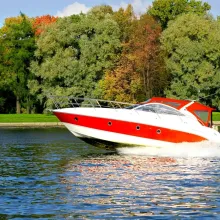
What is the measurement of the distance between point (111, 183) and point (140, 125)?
1071 cm

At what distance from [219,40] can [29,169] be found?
58.2 meters

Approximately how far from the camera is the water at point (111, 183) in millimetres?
19500

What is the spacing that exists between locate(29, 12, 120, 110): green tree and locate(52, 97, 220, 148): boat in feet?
156

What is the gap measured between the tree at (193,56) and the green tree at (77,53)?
23.9 ft

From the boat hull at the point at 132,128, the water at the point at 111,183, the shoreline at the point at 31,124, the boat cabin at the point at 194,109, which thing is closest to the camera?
the water at the point at 111,183

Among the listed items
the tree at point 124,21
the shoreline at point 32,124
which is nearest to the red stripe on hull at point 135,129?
the shoreline at point 32,124

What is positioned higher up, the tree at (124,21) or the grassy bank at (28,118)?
the tree at (124,21)

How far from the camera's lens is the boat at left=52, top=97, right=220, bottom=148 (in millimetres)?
35500

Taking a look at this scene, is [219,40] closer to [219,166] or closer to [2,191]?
[219,166]

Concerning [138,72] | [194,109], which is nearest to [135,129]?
[194,109]

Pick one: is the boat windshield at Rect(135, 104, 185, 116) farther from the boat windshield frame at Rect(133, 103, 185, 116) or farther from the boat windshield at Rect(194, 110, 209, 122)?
the boat windshield at Rect(194, 110, 209, 122)

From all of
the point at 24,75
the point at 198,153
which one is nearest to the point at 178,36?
the point at 24,75

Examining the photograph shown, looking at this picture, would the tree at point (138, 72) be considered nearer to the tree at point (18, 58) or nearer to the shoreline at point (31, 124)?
the shoreline at point (31, 124)

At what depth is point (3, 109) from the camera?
3863 inches
